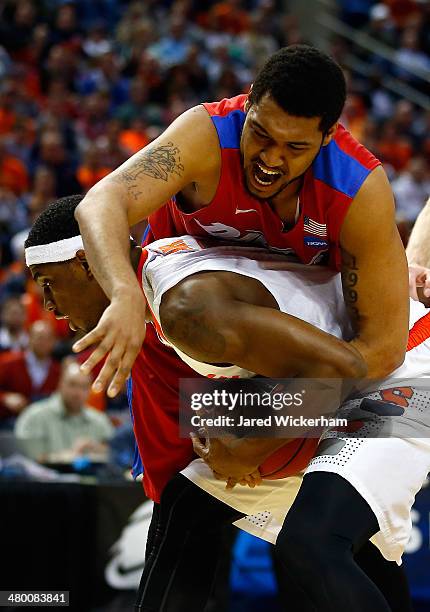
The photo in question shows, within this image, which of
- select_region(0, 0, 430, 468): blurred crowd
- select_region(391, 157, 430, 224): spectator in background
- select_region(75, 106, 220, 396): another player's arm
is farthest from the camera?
select_region(391, 157, 430, 224): spectator in background

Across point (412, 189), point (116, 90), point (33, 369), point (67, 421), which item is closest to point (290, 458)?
point (67, 421)

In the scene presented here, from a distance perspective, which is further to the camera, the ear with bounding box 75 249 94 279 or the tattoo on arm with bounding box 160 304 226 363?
the ear with bounding box 75 249 94 279

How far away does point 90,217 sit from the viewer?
8.09ft

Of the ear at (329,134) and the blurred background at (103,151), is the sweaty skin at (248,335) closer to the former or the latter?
the ear at (329,134)

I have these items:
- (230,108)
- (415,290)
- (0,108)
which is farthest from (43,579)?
(0,108)

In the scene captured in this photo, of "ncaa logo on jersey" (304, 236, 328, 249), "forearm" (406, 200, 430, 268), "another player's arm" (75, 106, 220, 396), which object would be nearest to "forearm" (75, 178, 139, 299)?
"another player's arm" (75, 106, 220, 396)

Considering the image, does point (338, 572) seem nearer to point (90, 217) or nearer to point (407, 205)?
point (90, 217)

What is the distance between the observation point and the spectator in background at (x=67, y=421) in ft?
20.1

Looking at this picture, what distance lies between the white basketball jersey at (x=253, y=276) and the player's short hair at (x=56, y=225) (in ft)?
0.92

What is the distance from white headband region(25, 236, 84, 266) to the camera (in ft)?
9.94

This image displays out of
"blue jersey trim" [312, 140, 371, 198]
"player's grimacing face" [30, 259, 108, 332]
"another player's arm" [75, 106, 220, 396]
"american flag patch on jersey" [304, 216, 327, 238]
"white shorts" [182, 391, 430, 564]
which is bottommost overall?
"white shorts" [182, 391, 430, 564]

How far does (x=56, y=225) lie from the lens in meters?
3.08

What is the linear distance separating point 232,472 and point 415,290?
3.10 feet

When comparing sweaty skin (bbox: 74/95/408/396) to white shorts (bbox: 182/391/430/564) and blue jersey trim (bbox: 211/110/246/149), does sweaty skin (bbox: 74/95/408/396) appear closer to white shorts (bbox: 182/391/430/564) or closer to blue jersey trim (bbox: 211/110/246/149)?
blue jersey trim (bbox: 211/110/246/149)
